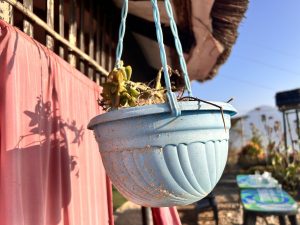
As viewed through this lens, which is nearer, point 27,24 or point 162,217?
point 27,24

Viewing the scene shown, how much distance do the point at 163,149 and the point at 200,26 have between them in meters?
1.93

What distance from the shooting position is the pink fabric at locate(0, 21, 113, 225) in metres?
0.91

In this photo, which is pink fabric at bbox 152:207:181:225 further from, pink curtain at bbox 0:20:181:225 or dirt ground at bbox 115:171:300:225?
dirt ground at bbox 115:171:300:225

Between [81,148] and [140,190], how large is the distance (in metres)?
0.69

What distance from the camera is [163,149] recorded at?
0.80 meters

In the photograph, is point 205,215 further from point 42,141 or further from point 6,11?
point 6,11

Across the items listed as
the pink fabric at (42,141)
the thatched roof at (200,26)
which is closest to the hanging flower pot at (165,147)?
the pink fabric at (42,141)

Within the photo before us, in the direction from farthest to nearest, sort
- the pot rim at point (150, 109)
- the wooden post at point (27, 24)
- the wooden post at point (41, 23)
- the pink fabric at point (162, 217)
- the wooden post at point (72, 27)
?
the pink fabric at point (162, 217) < the wooden post at point (72, 27) < the wooden post at point (27, 24) < the wooden post at point (41, 23) < the pot rim at point (150, 109)

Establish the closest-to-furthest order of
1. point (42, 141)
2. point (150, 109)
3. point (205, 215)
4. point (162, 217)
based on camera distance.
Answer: point (150, 109) → point (42, 141) → point (162, 217) → point (205, 215)

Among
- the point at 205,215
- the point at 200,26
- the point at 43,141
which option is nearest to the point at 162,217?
the point at 43,141

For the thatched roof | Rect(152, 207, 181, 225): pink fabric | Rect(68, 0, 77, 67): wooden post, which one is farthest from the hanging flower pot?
the thatched roof

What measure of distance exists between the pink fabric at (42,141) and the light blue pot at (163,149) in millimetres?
263

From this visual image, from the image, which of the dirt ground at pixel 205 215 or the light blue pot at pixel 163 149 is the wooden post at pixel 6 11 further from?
the dirt ground at pixel 205 215

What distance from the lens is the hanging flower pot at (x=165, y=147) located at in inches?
31.6
